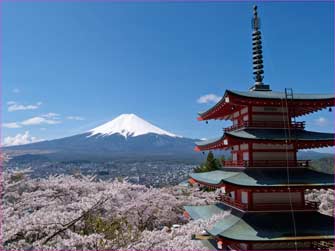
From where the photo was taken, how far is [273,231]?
339 inches

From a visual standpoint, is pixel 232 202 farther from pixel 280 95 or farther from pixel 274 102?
pixel 280 95

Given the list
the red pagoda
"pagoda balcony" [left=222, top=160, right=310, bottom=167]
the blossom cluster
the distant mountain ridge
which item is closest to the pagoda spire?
the red pagoda

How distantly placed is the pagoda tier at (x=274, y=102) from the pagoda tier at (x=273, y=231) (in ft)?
10.8

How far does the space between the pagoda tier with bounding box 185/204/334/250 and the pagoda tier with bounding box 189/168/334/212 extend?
0.81 feet

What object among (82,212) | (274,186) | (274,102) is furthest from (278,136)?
(82,212)

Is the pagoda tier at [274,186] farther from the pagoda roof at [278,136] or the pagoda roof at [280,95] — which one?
the pagoda roof at [280,95]

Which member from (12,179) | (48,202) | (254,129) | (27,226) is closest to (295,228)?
(254,129)

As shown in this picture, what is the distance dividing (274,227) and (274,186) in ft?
3.74

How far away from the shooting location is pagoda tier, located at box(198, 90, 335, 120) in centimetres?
971

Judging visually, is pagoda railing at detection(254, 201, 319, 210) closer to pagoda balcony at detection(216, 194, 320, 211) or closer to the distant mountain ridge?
pagoda balcony at detection(216, 194, 320, 211)

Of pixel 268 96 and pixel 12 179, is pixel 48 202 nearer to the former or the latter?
pixel 12 179

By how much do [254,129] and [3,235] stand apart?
7.45 m

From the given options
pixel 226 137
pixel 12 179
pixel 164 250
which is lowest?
pixel 164 250

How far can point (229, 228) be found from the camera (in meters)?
8.78
